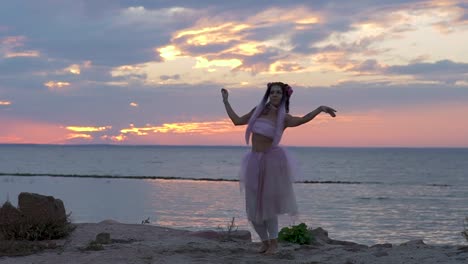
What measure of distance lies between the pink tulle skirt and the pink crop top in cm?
20

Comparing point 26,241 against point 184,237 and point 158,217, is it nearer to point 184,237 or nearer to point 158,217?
point 184,237

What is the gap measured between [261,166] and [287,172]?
34 centimetres

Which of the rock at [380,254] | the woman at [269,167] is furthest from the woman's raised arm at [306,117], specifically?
the rock at [380,254]

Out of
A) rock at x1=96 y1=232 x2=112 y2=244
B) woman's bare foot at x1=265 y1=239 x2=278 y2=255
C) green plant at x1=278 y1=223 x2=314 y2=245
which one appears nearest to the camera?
woman's bare foot at x1=265 y1=239 x2=278 y2=255

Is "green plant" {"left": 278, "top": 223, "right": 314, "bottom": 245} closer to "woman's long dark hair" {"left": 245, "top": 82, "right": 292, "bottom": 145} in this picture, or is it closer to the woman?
the woman

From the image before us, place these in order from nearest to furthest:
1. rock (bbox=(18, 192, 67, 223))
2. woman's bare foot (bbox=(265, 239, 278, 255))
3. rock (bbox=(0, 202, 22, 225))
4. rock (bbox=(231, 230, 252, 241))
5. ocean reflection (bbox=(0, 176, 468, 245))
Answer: woman's bare foot (bbox=(265, 239, 278, 255)), rock (bbox=(0, 202, 22, 225)), rock (bbox=(18, 192, 67, 223)), rock (bbox=(231, 230, 252, 241)), ocean reflection (bbox=(0, 176, 468, 245))

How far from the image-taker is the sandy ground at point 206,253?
293 inches

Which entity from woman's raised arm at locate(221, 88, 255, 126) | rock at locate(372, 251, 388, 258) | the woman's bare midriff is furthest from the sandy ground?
woman's raised arm at locate(221, 88, 255, 126)

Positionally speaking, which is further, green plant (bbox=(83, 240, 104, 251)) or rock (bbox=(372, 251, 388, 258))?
green plant (bbox=(83, 240, 104, 251))

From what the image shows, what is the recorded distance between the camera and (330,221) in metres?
21.9

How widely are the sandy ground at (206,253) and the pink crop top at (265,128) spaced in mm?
1545

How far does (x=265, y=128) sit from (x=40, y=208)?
12.3ft

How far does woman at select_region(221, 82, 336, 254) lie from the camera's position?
7.90m

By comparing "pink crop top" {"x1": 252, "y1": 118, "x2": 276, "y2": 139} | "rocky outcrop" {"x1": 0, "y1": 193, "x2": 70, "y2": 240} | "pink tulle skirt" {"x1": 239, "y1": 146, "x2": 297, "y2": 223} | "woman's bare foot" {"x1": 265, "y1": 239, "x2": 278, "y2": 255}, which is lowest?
"woman's bare foot" {"x1": 265, "y1": 239, "x2": 278, "y2": 255}
